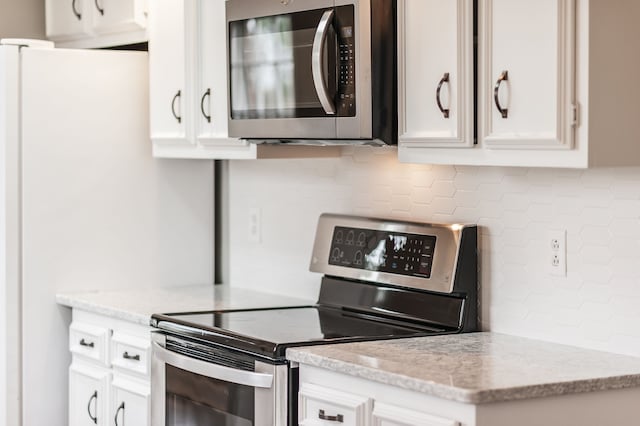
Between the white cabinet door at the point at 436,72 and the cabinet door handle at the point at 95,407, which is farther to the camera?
the cabinet door handle at the point at 95,407

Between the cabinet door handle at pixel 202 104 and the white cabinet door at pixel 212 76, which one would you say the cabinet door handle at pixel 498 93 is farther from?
the cabinet door handle at pixel 202 104

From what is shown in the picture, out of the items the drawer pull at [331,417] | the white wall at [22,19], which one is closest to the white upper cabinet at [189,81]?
the white wall at [22,19]

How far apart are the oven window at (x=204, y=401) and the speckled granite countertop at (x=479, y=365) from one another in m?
0.24

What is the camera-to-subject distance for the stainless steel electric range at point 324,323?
292 cm

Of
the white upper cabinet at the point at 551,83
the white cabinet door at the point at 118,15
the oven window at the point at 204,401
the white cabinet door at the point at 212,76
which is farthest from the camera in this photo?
the white cabinet door at the point at 118,15

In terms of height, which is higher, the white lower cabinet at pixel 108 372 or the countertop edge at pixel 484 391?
the countertop edge at pixel 484 391

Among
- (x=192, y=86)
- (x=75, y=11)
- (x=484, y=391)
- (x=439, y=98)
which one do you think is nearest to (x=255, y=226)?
(x=192, y=86)

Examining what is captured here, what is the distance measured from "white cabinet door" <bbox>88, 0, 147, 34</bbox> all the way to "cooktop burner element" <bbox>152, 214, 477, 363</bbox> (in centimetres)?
102

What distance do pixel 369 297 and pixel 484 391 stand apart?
110 centimetres

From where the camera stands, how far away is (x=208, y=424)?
3.15 metres

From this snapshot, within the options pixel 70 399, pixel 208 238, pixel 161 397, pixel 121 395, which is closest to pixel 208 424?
pixel 161 397

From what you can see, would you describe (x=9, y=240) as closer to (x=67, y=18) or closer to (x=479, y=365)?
(x=67, y=18)

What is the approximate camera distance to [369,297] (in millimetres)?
3412

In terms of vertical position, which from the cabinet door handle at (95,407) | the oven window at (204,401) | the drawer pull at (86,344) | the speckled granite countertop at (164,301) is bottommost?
the cabinet door handle at (95,407)
